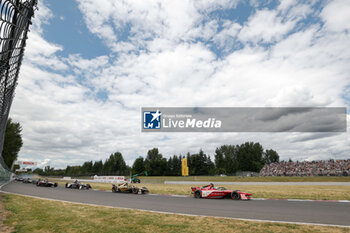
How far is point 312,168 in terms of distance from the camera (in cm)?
4766

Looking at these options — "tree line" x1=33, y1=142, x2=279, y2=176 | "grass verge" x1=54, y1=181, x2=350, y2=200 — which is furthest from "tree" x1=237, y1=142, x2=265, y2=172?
"grass verge" x1=54, y1=181, x2=350, y2=200

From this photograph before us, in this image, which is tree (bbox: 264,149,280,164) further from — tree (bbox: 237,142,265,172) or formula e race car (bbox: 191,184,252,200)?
formula e race car (bbox: 191,184,252,200)

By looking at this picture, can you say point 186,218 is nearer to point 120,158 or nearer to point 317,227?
point 317,227

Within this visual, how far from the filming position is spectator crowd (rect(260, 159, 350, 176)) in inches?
1659

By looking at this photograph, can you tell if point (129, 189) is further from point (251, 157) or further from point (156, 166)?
point (251, 157)

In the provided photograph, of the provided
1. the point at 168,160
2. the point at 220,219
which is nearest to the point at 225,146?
the point at 168,160

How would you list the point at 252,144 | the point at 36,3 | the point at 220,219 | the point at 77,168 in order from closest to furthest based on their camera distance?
the point at 36,3, the point at 220,219, the point at 252,144, the point at 77,168

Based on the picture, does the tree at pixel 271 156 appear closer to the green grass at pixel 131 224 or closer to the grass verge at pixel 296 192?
the grass verge at pixel 296 192

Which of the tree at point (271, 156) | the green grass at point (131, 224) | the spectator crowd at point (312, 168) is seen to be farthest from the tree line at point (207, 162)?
the green grass at point (131, 224)

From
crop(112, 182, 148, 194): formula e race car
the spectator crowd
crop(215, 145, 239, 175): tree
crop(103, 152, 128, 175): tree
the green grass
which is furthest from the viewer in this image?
crop(103, 152, 128, 175): tree

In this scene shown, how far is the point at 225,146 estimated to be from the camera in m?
104

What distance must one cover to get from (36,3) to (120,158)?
356 ft

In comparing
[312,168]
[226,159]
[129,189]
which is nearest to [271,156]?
[226,159]

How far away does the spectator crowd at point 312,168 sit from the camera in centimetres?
4214
